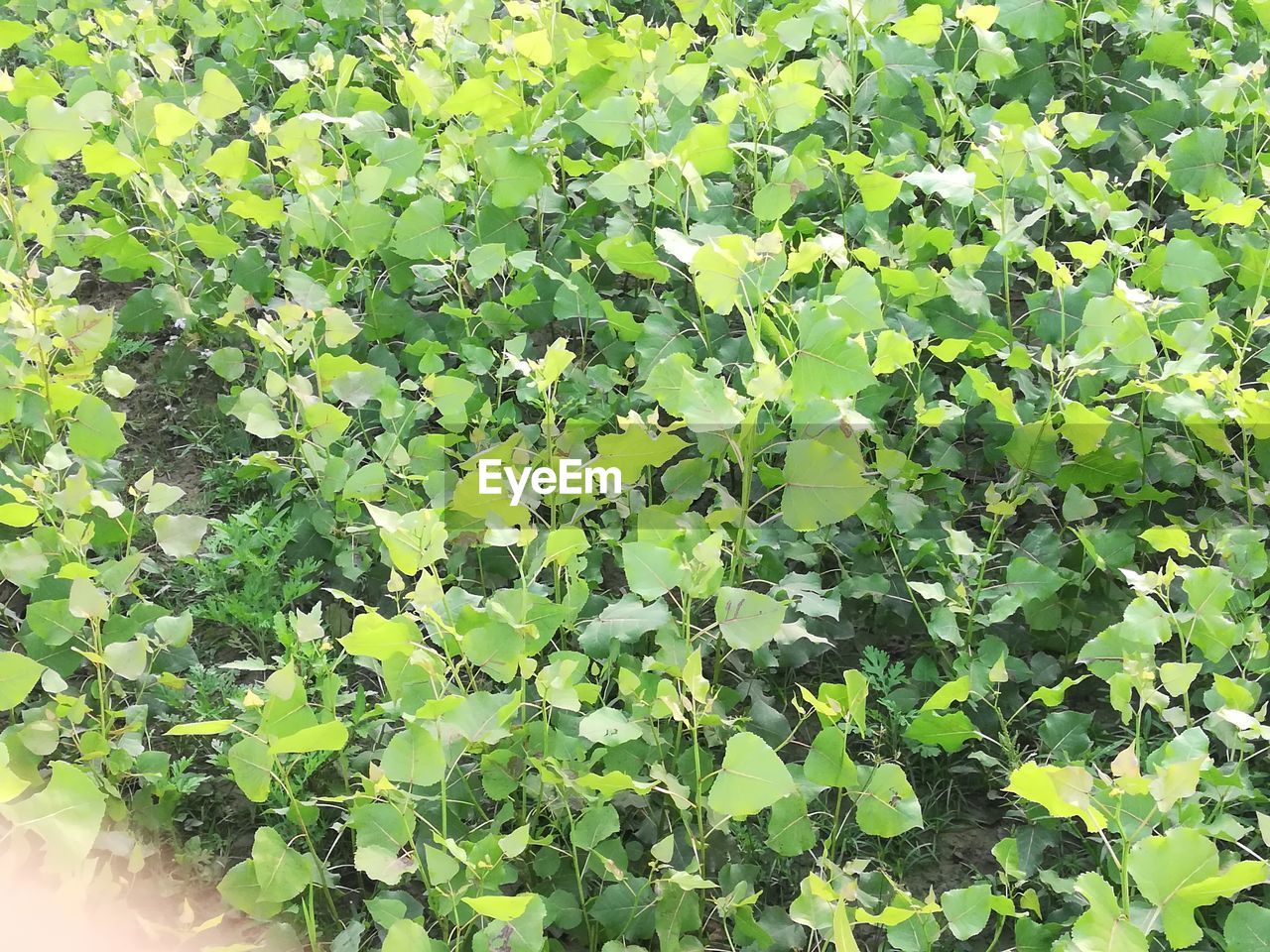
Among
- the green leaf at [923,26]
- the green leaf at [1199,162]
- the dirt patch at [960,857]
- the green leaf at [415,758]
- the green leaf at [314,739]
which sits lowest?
the dirt patch at [960,857]

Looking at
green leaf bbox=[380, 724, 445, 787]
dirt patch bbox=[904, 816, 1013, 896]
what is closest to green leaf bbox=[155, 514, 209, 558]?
green leaf bbox=[380, 724, 445, 787]

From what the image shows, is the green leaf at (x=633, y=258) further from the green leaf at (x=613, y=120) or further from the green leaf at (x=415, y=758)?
the green leaf at (x=415, y=758)

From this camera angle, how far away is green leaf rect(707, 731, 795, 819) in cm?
141

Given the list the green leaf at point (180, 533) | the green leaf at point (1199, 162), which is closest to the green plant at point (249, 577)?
the green leaf at point (180, 533)

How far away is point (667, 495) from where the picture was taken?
2.05m

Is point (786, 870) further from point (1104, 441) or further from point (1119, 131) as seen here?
point (1119, 131)

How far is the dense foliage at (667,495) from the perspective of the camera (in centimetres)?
151

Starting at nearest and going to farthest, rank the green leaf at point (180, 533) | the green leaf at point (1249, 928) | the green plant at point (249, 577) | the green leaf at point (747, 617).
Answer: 1. the green leaf at point (1249, 928)
2. the green leaf at point (747, 617)
3. the green leaf at point (180, 533)
4. the green plant at point (249, 577)

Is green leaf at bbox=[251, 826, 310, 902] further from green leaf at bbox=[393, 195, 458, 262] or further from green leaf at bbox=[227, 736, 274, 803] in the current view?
green leaf at bbox=[393, 195, 458, 262]

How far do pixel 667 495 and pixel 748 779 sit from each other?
0.73 metres

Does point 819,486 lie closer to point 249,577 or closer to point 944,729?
point 944,729

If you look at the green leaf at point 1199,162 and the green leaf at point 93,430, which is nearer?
the green leaf at point 93,430

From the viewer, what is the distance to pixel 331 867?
1.64 meters

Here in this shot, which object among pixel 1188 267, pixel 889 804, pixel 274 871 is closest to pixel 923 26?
pixel 1188 267
